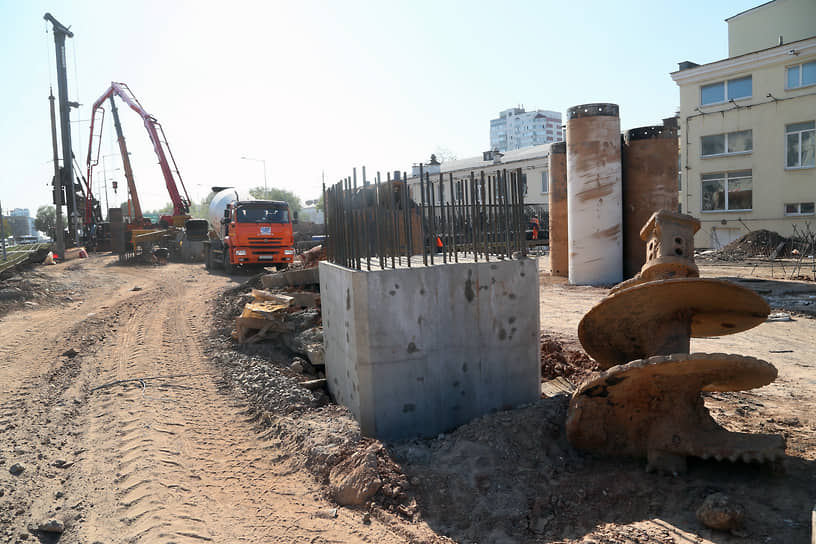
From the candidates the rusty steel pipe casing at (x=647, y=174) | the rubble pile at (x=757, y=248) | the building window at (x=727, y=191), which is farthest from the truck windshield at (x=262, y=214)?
the building window at (x=727, y=191)

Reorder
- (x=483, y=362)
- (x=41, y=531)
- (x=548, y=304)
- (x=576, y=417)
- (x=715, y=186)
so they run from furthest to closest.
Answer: (x=715, y=186) < (x=548, y=304) < (x=483, y=362) < (x=576, y=417) < (x=41, y=531)

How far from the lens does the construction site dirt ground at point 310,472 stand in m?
3.61

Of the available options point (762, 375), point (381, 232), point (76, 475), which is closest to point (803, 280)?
point (762, 375)

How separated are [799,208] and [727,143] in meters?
4.34

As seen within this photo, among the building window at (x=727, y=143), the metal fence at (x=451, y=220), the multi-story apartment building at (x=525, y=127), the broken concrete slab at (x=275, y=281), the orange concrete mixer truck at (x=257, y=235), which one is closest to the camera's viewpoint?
the metal fence at (x=451, y=220)

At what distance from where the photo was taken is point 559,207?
1630 centimetres

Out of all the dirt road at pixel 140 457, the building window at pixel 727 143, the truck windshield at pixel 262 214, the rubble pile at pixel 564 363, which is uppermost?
the building window at pixel 727 143

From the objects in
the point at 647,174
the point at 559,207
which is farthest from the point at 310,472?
the point at 559,207

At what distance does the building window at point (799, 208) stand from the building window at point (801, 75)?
4.98 meters

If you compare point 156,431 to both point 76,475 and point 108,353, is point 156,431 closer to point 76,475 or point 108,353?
point 76,475

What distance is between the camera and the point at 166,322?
11297mm

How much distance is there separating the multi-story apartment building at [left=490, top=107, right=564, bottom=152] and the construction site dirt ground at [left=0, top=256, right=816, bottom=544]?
12881 cm

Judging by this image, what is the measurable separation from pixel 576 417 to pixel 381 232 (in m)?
2.25

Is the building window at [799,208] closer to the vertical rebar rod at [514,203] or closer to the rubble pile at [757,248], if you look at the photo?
the rubble pile at [757,248]
